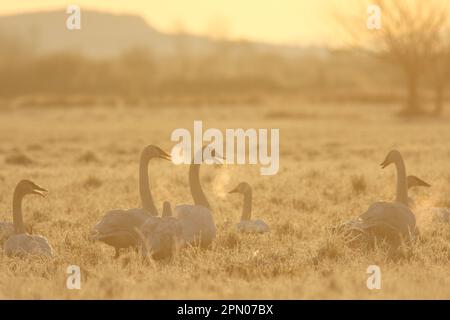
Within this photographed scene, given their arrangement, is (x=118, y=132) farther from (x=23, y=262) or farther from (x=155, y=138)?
(x=23, y=262)

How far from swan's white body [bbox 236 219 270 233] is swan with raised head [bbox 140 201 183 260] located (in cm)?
178

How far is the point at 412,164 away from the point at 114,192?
7008mm

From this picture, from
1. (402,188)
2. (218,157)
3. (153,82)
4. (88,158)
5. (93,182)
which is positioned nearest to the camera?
(402,188)

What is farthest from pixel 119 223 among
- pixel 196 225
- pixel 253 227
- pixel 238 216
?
pixel 238 216

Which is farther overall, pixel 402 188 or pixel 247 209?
pixel 247 209

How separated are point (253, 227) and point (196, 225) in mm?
1402

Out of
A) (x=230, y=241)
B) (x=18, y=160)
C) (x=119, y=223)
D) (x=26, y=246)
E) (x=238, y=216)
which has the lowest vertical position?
(x=26, y=246)

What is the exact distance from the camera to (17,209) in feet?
29.9

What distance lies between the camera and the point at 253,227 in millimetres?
10039

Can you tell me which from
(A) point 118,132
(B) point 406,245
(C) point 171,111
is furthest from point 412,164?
(C) point 171,111

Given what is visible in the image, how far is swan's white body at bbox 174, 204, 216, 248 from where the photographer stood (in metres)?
8.74

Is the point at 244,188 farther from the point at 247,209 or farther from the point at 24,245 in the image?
the point at 24,245

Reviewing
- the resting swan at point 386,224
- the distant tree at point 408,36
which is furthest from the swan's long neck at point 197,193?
the distant tree at point 408,36

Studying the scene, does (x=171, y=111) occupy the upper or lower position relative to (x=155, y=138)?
upper
